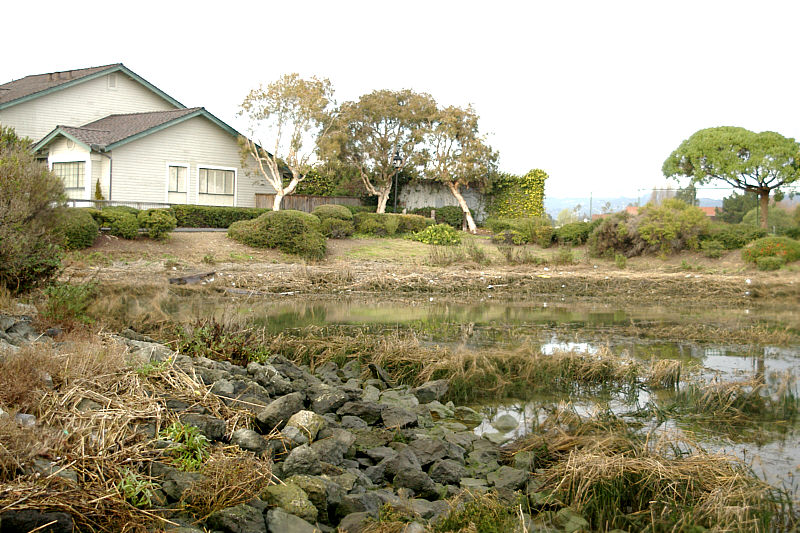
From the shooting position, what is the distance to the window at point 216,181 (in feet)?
107

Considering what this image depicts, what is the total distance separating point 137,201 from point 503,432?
1066 inches

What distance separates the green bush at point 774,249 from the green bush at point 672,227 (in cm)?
226

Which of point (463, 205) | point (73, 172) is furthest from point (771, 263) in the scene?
point (73, 172)

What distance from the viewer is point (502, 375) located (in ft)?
29.3

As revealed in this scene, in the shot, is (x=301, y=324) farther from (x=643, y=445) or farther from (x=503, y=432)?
(x=643, y=445)

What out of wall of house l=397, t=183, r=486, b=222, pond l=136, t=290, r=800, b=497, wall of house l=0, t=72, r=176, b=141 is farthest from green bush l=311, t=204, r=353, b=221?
wall of house l=0, t=72, r=176, b=141

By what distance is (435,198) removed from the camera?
40938 mm

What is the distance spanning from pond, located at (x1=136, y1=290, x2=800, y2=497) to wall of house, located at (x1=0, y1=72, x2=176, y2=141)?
2283cm

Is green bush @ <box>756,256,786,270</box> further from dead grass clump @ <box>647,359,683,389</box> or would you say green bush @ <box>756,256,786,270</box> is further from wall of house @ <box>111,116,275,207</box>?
wall of house @ <box>111,116,275,207</box>

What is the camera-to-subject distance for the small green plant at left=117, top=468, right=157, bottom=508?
4.20 meters

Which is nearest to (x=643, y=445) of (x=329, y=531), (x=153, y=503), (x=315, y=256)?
(x=329, y=531)

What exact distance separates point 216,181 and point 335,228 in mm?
8832

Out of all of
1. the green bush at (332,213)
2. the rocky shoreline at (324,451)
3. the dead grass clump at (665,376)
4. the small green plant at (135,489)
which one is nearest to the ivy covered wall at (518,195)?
the green bush at (332,213)

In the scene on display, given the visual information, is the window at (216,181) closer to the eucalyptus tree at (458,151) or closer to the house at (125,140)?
the house at (125,140)
